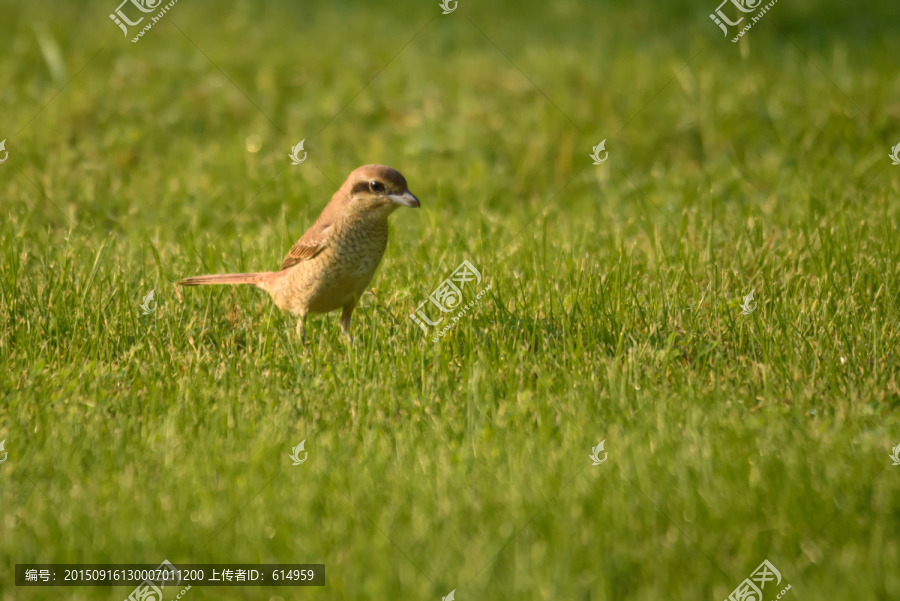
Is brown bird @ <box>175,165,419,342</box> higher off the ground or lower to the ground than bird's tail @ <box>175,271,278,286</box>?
higher

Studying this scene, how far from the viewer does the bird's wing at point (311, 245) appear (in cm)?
560

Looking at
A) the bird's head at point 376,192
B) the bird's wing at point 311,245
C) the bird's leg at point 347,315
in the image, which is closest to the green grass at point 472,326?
the bird's leg at point 347,315

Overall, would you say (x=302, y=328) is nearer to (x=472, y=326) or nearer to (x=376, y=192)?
(x=376, y=192)

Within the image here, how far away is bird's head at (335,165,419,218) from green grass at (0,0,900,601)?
0.70 metres

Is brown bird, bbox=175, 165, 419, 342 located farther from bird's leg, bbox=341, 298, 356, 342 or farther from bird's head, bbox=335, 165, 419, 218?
bird's leg, bbox=341, 298, 356, 342

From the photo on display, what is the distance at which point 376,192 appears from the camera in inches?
216

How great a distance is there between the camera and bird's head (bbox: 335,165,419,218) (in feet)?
17.9

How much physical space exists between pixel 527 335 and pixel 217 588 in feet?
8.58

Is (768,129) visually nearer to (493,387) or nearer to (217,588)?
(493,387)

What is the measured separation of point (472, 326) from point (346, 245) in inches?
37.6

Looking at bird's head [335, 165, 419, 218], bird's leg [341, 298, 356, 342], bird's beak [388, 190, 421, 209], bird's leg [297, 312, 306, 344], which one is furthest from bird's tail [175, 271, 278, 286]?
bird's beak [388, 190, 421, 209]

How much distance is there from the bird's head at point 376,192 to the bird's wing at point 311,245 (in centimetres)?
23

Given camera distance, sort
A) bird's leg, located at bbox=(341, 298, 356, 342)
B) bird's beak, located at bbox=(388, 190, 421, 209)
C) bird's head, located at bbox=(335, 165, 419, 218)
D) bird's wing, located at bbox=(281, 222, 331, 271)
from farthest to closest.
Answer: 1. bird's leg, located at bbox=(341, 298, 356, 342)
2. bird's wing, located at bbox=(281, 222, 331, 271)
3. bird's head, located at bbox=(335, 165, 419, 218)
4. bird's beak, located at bbox=(388, 190, 421, 209)

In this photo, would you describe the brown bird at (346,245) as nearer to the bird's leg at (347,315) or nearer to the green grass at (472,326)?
the bird's leg at (347,315)
